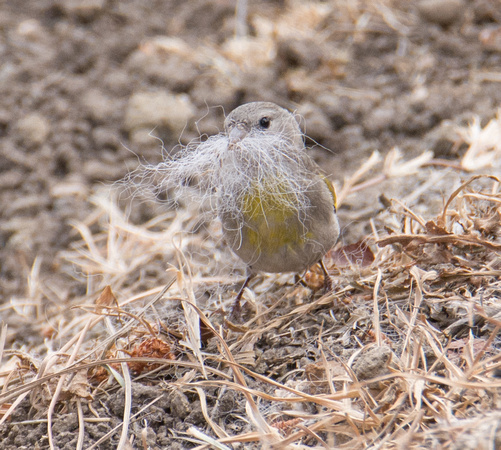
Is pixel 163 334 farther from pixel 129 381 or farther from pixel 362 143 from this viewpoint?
pixel 362 143

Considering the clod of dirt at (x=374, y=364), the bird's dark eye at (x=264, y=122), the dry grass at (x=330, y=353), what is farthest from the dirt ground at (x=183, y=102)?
the clod of dirt at (x=374, y=364)

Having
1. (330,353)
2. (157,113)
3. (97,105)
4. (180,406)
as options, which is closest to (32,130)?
(97,105)

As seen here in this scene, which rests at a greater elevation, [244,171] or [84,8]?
[244,171]

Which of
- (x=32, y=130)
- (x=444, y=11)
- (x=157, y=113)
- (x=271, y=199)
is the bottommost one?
(x=32, y=130)

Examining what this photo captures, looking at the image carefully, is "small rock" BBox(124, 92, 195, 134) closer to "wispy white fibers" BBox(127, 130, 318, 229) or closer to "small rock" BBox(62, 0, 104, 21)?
"small rock" BBox(62, 0, 104, 21)

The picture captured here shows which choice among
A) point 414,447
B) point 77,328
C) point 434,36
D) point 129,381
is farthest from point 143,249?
point 434,36

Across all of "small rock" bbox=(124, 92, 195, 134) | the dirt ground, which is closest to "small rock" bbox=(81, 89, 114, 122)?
the dirt ground

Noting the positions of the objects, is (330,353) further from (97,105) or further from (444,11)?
(444,11)
